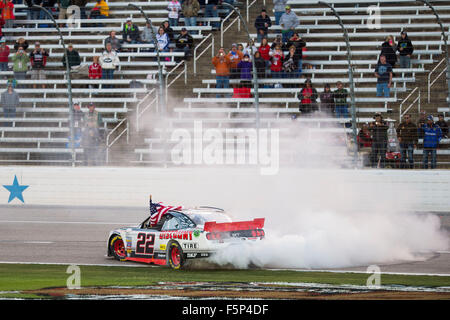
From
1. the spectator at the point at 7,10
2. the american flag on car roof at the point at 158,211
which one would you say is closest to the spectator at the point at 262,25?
the spectator at the point at 7,10

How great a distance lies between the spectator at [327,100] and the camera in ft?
66.4

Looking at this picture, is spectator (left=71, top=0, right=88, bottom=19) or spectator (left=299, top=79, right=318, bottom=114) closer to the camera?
spectator (left=299, top=79, right=318, bottom=114)

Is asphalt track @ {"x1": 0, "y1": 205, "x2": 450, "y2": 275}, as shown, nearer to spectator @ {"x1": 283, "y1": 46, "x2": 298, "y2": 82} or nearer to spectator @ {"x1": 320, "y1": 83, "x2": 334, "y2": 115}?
spectator @ {"x1": 320, "y1": 83, "x2": 334, "y2": 115}

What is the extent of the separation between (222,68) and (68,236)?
27.8 ft

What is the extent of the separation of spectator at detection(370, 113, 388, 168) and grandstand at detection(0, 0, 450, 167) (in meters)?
0.41

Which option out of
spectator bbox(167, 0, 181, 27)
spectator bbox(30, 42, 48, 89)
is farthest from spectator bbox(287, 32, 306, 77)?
spectator bbox(30, 42, 48, 89)

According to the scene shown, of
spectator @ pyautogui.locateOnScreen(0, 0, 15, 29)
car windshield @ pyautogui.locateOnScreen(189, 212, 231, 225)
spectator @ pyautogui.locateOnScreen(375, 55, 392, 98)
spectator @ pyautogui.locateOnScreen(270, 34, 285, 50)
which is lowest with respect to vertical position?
car windshield @ pyautogui.locateOnScreen(189, 212, 231, 225)

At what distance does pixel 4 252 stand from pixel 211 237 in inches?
176

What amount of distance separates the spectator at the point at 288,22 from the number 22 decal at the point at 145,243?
44.3ft

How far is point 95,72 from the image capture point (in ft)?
82.7

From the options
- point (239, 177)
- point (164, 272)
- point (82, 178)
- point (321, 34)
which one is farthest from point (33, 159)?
point (164, 272)

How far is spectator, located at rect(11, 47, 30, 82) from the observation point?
84.6 ft

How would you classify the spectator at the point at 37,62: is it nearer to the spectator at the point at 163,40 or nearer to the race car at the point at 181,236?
the spectator at the point at 163,40
